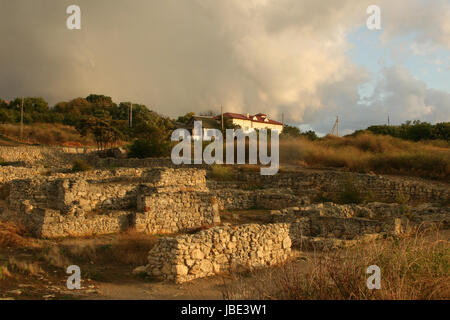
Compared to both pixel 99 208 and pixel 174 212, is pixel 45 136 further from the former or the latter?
pixel 174 212

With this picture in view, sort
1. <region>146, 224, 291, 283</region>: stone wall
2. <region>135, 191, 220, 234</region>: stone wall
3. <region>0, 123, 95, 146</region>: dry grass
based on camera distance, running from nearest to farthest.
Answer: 1. <region>146, 224, 291, 283</region>: stone wall
2. <region>135, 191, 220, 234</region>: stone wall
3. <region>0, 123, 95, 146</region>: dry grass

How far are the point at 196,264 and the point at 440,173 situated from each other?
21739 mm

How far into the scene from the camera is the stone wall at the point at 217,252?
8.43 m

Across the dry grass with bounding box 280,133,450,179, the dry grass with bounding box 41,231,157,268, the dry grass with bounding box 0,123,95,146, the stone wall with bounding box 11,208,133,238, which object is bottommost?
→ the dry grass with bounding box 41,231,157,268

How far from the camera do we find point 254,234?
9.70 m

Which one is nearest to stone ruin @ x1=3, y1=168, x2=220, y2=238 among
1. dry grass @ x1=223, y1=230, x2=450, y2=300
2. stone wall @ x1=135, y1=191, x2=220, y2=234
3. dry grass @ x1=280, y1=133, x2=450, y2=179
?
stone wall @ x1=135, y1=191, x2=220, y2=234

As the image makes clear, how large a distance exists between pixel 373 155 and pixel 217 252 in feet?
76.0

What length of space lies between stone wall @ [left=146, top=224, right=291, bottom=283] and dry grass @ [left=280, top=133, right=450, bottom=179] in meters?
19.1

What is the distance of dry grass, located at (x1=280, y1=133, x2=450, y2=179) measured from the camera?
2530 cm

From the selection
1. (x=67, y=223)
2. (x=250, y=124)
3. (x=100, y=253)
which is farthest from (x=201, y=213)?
(x=250, y=124)

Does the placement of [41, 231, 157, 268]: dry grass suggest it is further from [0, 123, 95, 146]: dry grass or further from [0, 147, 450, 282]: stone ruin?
[0, 123, 95, 146]: dry grass

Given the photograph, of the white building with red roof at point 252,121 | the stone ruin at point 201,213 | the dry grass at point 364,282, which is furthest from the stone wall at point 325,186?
the white building with red roof at point 252,121

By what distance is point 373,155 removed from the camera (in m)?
28.9

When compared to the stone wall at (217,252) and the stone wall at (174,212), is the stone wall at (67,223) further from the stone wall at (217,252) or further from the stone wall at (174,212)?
the stone wall at (217,252)
